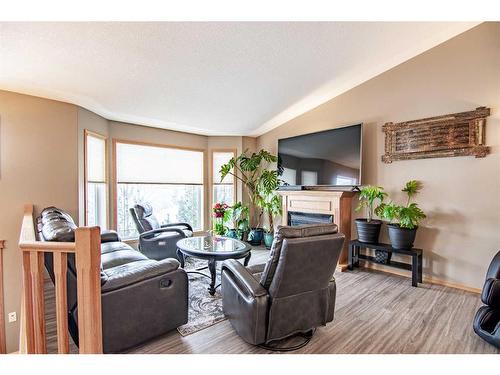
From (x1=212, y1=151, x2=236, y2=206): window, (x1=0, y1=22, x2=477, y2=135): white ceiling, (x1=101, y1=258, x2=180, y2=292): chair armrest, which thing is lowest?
(x1=101, y1=258, x2=180, y2=292): chair armrest

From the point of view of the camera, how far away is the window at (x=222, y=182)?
19.1 feet

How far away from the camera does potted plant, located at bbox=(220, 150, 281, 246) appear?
5.30 metres

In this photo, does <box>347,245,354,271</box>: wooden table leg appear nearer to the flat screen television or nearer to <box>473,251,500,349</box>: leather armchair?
the flat screen television

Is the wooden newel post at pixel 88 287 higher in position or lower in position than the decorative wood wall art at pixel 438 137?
lower

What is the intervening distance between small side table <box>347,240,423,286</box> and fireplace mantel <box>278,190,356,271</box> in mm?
148

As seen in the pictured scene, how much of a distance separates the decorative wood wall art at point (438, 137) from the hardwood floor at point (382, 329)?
1.80m

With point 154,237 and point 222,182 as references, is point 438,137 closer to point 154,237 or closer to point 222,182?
point 222,182

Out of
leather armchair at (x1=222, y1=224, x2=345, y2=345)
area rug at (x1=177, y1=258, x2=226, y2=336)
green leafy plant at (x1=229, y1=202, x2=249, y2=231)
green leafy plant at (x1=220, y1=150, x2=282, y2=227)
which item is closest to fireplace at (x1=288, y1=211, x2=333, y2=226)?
green leafy plant at (x1=220, y1=150, x2=282, y2=227)

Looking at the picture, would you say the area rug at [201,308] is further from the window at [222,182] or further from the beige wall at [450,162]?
the beige wall at [450,162]

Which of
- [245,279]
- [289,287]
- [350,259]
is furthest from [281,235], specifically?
[350,259]

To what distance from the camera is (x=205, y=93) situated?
3.77 m

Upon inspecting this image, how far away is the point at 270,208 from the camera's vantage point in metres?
5.29

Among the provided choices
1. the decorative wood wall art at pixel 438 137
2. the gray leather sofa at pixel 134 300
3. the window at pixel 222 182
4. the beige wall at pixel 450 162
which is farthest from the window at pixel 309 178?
the gray leather sofa at pixel 134 300
